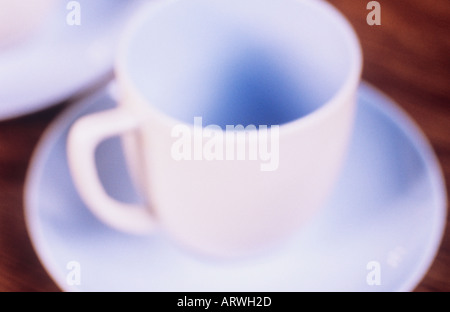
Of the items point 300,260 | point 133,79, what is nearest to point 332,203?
point 300,260

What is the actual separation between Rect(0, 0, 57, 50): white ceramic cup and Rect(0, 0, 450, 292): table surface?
0.06 m

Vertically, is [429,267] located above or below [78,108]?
below

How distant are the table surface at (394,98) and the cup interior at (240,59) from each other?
98mm

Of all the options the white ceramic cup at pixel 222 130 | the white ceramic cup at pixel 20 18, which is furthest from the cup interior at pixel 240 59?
the white ceramic cup at pixel 20 18

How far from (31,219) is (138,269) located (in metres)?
0.08

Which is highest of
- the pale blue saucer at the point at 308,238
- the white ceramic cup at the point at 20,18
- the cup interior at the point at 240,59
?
the white ceramic cup at the point at 20,18

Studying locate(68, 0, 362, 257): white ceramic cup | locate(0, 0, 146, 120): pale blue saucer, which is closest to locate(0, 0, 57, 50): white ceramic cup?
locate(0, 0, 146, 120): pale blue saucer

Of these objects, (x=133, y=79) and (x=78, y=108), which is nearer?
(x=133, y=79)

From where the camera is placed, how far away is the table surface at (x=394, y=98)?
16.4 inches

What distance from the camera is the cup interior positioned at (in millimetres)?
387

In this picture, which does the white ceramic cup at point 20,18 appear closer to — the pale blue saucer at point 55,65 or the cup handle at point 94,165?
A: the pale blue saucer at point 55,65

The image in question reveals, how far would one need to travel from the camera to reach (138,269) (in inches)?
16.2
